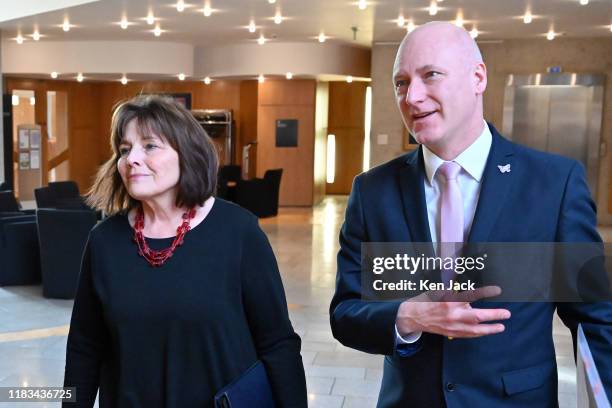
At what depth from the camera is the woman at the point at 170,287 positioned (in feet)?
6.40

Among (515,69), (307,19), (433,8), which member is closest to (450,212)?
Result: (433,8)

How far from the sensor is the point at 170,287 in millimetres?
1958

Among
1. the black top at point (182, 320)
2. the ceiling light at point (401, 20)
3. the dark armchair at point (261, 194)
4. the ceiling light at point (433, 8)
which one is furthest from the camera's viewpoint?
the dark armchair at point (261, 194)

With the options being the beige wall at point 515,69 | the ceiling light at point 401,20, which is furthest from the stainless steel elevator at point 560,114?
the ceiling light at point 401,20

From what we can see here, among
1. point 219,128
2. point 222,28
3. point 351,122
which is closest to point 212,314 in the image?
point 222,28

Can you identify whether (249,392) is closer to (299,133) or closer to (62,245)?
(62,245)

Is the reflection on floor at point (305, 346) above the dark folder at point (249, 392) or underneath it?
underneath

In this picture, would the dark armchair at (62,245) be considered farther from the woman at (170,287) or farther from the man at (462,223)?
the man at (462,223)

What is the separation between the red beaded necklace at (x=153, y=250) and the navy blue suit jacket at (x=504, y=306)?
59cm

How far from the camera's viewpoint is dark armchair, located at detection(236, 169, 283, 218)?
14.3 metres

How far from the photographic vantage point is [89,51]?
15891 mm

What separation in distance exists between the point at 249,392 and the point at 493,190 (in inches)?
36.8

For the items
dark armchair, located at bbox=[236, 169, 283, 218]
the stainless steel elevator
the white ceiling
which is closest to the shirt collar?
the white ceiling

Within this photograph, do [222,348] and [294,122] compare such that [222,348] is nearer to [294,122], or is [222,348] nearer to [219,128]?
[294,122]
